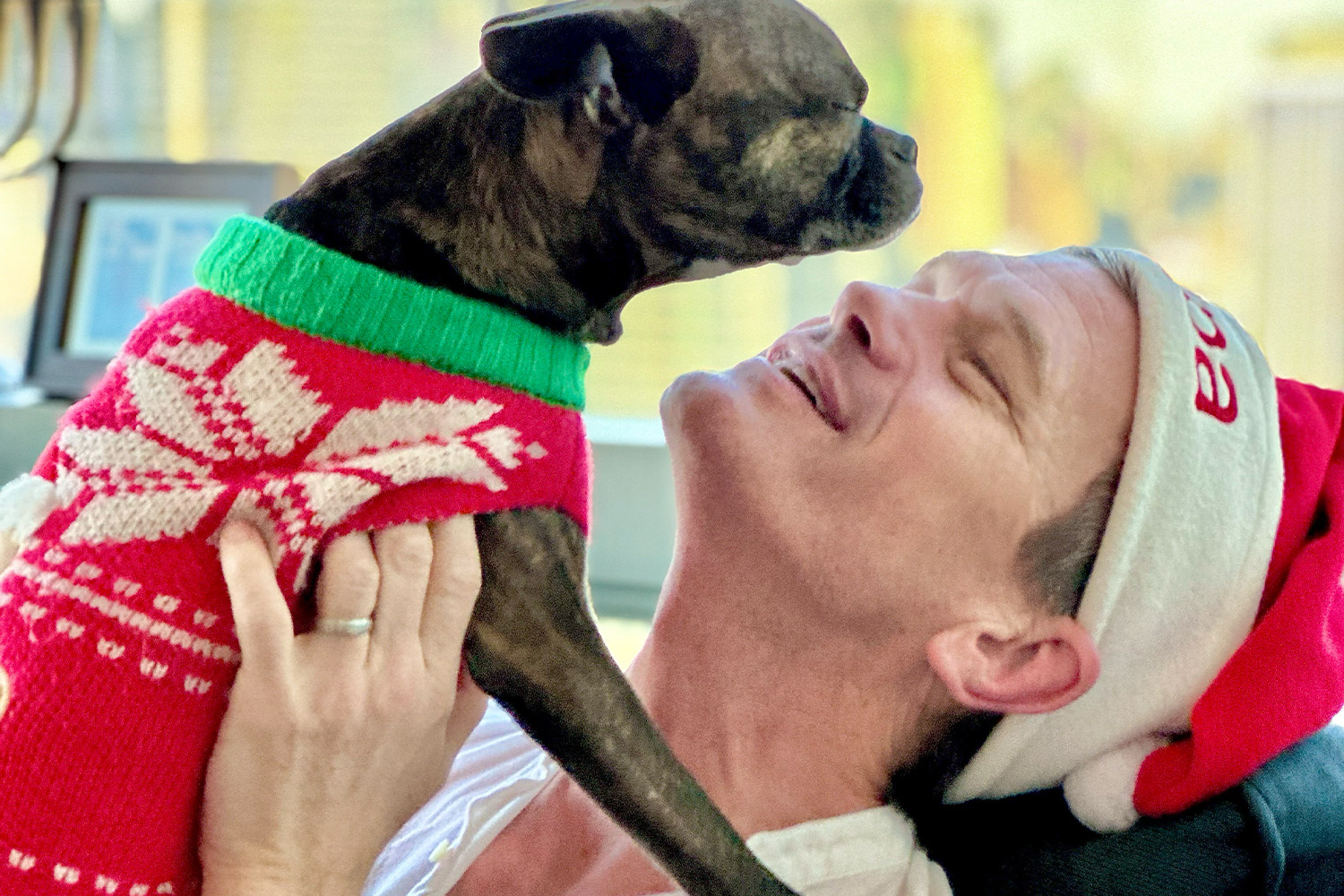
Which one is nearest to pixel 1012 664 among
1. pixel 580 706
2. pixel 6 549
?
pixel 580 706

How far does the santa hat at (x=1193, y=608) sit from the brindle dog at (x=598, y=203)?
318mm

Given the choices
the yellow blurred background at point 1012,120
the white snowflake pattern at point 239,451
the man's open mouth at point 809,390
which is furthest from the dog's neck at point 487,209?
the yellow blurred background at point 1012,120

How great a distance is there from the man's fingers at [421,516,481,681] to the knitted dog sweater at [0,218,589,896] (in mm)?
25

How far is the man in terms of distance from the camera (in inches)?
39.8

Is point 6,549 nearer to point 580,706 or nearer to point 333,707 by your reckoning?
point 333,707

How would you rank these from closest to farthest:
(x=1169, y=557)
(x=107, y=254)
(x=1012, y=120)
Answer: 1. (x=1169, y=557)
2. (x=1012, y=120)
3. (x=107, y=254)

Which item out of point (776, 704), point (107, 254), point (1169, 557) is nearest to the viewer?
point (1169, 557)

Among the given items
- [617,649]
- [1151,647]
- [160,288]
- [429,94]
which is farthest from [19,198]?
[1151,647]

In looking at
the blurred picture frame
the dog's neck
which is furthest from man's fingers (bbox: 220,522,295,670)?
the blurred picture frame

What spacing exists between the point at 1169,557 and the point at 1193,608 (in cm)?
6

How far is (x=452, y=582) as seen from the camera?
845 mm

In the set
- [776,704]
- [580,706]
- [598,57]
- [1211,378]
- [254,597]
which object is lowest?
[776,704]

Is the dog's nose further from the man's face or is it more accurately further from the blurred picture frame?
the blurred picture frame

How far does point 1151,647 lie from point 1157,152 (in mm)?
1434
